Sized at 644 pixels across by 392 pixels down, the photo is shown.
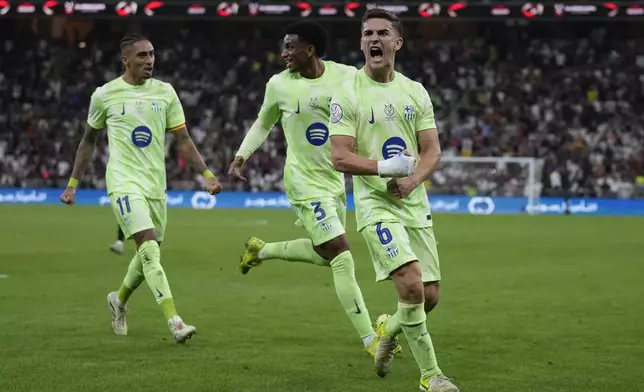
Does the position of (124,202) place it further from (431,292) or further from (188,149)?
(431,292)

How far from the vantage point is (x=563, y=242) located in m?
21.9

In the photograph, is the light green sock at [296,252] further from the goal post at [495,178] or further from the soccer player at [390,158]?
the goal post at [495,178]

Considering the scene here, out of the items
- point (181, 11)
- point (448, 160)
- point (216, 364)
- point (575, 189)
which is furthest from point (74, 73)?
point (216, 364)

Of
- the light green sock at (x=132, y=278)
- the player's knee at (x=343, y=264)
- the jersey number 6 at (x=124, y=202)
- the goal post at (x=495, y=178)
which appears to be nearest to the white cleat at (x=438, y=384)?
the player's knee at (x=343, y=264)

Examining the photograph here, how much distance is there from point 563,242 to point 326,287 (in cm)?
908

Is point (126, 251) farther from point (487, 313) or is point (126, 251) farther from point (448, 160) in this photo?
point (448, 160)

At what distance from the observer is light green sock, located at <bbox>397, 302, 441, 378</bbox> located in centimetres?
698

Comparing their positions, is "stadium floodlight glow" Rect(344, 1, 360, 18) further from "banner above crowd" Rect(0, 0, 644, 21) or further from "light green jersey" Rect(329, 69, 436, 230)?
"light green jersey" Rect(329, 69, 436, 230)

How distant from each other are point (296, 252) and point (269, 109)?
1298mm

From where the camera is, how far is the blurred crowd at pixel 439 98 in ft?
116

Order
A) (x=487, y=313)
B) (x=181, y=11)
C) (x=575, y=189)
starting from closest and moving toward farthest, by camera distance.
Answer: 1. (x=487, y=313)
2. (x=575, y=189)
3. (x=181, y=11)

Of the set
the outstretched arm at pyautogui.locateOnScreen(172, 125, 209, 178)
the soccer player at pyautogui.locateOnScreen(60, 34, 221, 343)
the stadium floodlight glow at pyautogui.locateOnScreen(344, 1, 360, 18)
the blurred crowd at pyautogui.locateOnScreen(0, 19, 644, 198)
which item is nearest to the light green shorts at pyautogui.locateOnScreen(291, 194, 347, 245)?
the soccer player at pyautogui.locateOnScreen(60, 34, 221, 343)

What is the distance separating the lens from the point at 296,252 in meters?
9.92

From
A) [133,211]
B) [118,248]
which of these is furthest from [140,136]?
[118,248]
